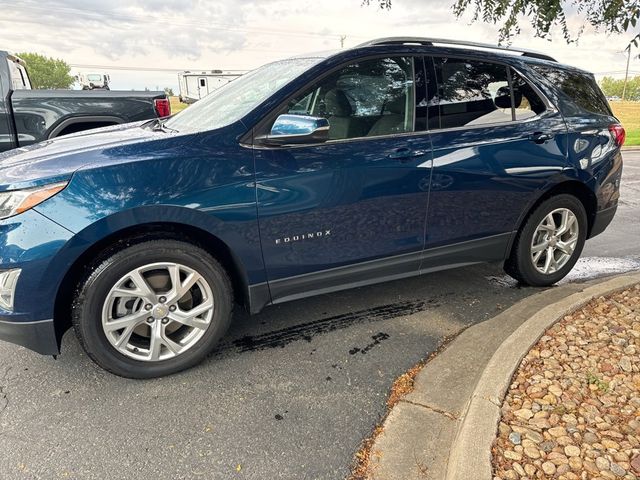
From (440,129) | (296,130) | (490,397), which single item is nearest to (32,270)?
(296,130)

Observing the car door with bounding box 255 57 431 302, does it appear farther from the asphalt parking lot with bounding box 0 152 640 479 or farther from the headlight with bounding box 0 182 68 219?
the headlight with bounding box 0 182 68 219

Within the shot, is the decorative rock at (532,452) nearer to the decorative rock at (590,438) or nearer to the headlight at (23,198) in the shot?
the decorative rock at (590,438)

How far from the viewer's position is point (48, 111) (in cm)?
555

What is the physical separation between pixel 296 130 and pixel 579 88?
2765 mm

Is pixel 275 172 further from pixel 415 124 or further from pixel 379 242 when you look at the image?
pixel 415 124

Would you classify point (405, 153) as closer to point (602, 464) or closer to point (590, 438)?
point (590, 438)

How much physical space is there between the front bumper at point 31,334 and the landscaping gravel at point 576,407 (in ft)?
7.24

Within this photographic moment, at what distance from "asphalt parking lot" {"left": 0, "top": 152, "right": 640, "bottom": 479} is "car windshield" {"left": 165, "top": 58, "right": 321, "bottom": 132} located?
141 cm

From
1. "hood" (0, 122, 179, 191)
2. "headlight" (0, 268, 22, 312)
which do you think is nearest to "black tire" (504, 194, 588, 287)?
"hood" (0, 122, 179, 191)

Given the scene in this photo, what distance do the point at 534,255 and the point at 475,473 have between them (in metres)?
2.43

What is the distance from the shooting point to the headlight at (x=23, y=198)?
2.26 metres

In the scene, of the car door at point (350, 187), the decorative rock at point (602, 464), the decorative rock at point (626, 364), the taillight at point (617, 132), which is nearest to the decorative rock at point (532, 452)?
the decorative rock at point (602, 464)

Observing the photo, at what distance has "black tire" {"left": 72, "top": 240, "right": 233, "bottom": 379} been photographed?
7.88ft

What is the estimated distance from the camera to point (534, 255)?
3.84 metres
